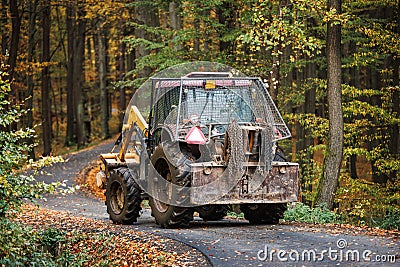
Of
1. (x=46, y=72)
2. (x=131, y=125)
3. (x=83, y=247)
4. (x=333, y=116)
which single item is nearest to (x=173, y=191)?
(x=83, y=247)

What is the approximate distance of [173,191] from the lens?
13.2 metres

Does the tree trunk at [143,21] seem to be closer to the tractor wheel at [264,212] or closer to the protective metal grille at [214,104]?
the protective metal grille at [214,104]

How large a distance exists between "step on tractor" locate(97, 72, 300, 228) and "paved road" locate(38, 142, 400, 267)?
1.78 ft

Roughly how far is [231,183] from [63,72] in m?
42.8

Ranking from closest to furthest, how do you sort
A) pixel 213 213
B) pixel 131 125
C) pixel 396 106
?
pixel 213 213 → pixel 131 125 → pixel 396 106

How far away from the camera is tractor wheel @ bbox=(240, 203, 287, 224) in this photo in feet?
46.2

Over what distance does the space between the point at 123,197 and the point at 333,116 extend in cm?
588

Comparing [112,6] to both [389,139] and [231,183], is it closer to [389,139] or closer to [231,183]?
[389,139]

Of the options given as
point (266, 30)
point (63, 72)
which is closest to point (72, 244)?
point (266, 30)

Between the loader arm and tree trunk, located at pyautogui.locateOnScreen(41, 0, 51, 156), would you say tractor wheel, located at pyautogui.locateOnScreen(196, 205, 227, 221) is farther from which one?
tree trunk, located at pyautogui.locateOnScreen(41, 0, 51, 156)

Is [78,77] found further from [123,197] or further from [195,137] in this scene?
[195,137]

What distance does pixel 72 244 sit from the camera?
12758 mm

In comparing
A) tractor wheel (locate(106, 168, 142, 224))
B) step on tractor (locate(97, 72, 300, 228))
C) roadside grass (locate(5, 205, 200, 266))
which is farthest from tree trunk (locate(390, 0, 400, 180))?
roadside grass (locate(5, 205, 200, 266))

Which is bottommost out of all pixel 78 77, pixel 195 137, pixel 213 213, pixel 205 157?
pixel 213 213
